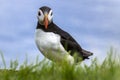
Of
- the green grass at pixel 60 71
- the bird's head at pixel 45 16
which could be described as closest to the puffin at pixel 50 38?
the bird's head at pixel 45 16

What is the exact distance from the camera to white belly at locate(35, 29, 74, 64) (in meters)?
10.0

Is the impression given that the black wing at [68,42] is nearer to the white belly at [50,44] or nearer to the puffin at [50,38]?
the puffin at [50,38]

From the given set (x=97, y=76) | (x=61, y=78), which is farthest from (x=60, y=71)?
(x=97, y=76)

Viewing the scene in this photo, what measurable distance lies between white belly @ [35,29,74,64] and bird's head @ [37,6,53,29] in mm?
235

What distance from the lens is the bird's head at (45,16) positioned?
33.9 ft

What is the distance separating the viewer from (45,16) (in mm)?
10312

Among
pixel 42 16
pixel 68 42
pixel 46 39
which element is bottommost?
pixel 68 42

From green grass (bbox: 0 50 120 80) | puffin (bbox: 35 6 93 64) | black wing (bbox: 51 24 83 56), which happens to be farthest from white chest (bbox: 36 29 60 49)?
green grass (bbox: 0 50 120 80)

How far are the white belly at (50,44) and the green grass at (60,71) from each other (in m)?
4.01

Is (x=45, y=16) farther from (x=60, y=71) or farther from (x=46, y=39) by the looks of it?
(x=60, y=71)

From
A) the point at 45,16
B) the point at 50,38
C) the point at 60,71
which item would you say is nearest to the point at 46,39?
the point at 50,38

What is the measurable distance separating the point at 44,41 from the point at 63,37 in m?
0.61

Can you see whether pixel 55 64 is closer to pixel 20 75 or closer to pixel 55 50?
pixel 20 75

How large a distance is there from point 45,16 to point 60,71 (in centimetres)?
487
